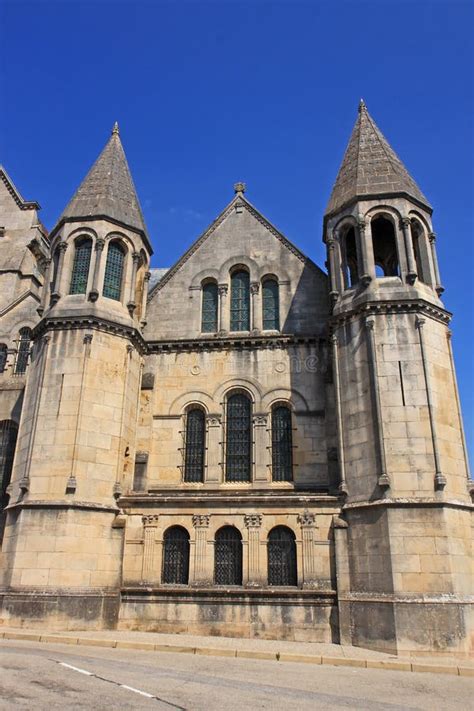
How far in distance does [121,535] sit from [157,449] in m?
3.81

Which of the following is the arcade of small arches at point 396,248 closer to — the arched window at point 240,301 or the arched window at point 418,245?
the arched window at point 418,245

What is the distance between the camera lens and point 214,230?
1048 inches

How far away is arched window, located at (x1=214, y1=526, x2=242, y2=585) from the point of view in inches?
754

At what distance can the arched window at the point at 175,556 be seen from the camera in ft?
63.8

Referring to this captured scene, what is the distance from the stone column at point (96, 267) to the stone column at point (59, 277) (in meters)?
1.33

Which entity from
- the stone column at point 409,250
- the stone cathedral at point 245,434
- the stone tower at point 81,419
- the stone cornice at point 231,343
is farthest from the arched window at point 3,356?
the stone column at point 409,250

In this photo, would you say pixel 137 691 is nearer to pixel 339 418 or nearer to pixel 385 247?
pixel 339 418

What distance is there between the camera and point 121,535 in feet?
64.4

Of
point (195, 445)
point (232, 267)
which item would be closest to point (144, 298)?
point (232, 267)

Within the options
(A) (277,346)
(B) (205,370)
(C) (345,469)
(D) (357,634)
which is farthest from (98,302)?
(D) (357,634)

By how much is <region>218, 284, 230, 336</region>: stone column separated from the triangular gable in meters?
2.53

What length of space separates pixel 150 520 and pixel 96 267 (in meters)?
9.82

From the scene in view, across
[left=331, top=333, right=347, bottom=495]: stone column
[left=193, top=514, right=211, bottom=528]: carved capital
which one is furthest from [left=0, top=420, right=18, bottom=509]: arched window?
[left=331, top=333, right=347, bottom=495]: stone column

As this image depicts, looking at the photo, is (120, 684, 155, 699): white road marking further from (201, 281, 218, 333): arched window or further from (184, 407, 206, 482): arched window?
(201, 281, 218, 333): arched window
